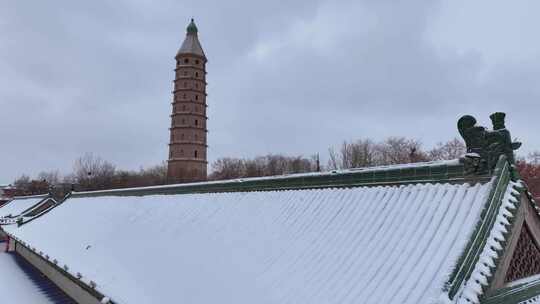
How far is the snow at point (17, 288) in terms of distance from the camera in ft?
51.1

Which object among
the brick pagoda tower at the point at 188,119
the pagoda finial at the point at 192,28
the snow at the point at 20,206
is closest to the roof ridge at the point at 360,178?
the snow at the point at 20,206

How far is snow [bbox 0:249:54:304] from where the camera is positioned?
15562mm

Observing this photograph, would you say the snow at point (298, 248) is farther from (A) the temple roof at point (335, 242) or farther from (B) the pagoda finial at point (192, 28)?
(B) the pagoda finial at point (192, 28)

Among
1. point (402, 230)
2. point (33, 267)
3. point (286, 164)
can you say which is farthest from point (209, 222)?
point (286, 164)

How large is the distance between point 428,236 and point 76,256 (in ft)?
41.7

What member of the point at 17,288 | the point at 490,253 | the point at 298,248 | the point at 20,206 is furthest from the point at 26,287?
the point at 20,206

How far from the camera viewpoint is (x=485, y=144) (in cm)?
525

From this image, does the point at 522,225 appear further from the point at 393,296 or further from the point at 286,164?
the point at 286,164

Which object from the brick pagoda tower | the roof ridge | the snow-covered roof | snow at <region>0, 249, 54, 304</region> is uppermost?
the snow-covered roof

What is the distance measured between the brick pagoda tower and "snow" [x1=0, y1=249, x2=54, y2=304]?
36954 mm

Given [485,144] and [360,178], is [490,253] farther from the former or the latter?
[360,178]

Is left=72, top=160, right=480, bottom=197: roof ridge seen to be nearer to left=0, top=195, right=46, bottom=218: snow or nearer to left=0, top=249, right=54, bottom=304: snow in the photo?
left=0, top=249, right=54, bottom=304: snow

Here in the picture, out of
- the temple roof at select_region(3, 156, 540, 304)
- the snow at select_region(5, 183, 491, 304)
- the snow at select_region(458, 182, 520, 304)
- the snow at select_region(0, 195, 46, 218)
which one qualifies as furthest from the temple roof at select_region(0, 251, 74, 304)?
the snow at select_region(458, 182, 520, 304)

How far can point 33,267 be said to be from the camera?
72.5ft
